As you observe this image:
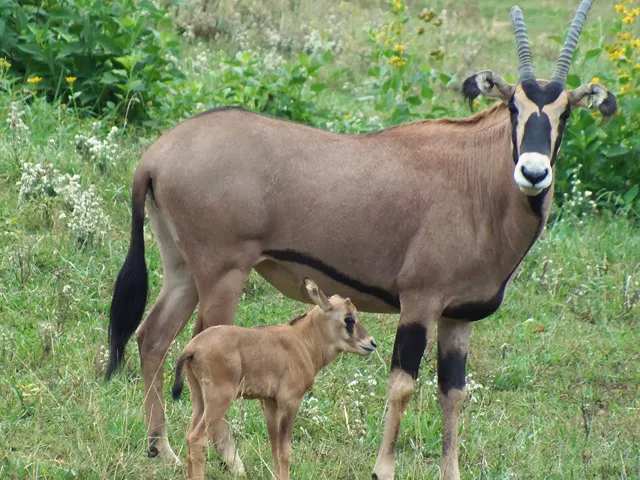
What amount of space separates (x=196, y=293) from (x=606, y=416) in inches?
107

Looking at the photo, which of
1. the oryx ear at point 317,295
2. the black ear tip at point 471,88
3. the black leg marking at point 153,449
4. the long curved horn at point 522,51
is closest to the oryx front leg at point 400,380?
the oryx ear at point 317,295

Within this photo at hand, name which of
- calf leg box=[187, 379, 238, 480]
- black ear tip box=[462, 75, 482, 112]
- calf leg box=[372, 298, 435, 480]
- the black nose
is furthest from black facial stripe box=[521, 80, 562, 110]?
calf leg box=[187, 379, 238, 480]

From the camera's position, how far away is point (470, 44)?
15055 millimetres

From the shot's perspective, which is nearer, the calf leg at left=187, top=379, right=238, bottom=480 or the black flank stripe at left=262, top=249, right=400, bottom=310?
the calf leg at left=187, top=379, right=238, bottom=480

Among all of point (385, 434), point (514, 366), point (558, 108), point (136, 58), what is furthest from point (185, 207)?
point (136, 58)

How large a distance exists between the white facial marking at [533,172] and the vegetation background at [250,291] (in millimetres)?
1526

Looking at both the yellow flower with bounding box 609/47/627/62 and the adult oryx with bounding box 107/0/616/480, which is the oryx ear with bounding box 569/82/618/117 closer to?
the adult oryx with bounding box 107/0/616/480

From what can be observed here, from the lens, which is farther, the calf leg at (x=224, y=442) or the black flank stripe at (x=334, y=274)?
the black flank stripe at (x=334, y=274)

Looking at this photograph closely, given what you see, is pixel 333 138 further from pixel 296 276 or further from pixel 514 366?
pixel 514 366

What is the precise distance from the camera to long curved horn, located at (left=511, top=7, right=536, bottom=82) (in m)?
6.04

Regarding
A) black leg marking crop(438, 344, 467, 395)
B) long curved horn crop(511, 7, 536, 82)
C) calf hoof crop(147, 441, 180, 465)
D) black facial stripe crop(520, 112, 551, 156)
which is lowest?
calf hoof crop(147, 441, 180, 465)

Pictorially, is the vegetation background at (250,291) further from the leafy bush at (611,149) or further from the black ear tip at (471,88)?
the black ear tip at (471,88)

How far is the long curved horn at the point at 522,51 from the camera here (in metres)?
6.04

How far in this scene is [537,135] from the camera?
5730mm
